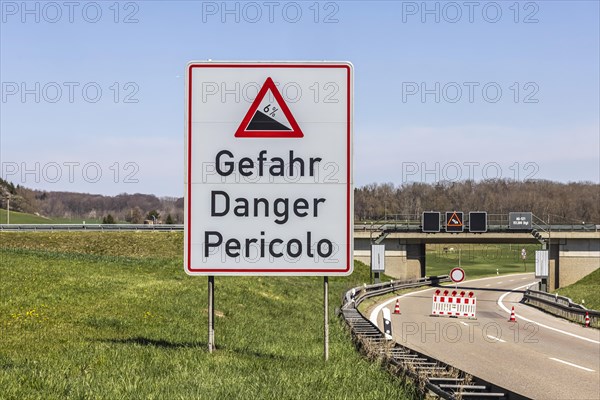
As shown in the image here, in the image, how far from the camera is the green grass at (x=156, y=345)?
298 inches

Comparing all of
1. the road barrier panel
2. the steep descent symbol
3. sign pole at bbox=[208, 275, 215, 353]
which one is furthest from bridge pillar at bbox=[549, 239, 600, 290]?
sign pole at bbox=[208, 275, 215, 353]

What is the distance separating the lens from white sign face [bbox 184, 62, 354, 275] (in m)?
9.40

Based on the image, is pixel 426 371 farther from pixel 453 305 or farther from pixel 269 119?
pixel 453 305

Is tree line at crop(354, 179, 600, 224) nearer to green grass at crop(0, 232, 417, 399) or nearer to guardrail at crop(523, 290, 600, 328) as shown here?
guardrail at crop(523, 290, 600, 328)

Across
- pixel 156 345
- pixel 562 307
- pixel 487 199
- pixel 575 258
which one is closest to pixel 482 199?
pixel 487 199

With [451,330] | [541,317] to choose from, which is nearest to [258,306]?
[451,330]

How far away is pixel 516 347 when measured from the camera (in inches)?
921

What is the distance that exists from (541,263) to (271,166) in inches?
2124

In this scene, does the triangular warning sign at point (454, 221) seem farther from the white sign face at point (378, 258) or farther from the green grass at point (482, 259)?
the green grass at point (482, 259)

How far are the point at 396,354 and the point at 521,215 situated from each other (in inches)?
2271

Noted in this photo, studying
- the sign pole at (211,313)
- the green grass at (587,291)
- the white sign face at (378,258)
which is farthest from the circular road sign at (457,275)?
the sign pole at (211,313)

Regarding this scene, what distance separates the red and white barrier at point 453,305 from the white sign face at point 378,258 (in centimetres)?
1964

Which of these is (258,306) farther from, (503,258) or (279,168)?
(503,258)

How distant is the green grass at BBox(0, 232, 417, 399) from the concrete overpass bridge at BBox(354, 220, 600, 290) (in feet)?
145
